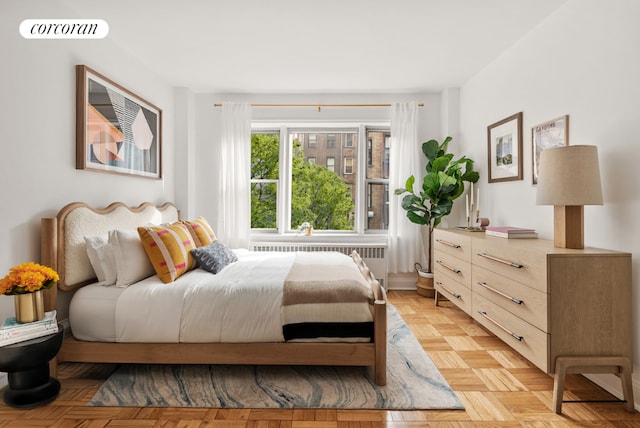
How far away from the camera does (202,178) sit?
466cm

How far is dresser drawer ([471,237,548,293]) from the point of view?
208 centimetres

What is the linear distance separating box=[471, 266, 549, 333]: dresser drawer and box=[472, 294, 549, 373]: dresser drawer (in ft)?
0.13

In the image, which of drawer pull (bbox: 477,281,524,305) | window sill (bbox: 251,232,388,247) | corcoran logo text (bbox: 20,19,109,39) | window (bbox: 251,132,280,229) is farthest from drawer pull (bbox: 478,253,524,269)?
corcoran logo text (bbox: 20,19,109,39)

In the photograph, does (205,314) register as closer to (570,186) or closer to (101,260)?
(101,260)

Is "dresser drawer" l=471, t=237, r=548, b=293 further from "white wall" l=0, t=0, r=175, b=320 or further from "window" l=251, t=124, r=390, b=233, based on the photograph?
"white wall" l=0, t=0, r=175, b=320

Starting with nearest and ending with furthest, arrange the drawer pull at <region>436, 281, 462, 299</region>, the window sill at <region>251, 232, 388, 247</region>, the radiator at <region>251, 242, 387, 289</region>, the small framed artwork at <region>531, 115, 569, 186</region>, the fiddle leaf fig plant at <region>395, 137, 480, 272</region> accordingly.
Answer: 1. the small framed artwork at <region>531, 115, 569, 186</region>
2. the drawer pull at <region>436, 281, 462, 299</region>
3. the fiddle leaf fig plant at <region>395, 137, 480, 272</region>
4. the radiator at <region>251, 242, 387, 289</region>
5. the window sill at <region>251, 232, 388, 247</region>

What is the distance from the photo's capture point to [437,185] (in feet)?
13.1

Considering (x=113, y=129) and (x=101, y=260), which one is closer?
(x=101, y=260)

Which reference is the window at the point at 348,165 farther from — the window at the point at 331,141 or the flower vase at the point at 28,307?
the flower vase at the point at 28,307

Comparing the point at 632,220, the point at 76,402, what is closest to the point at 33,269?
the point at 76,402

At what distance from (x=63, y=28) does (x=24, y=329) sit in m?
2.05

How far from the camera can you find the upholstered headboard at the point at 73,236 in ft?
7.65

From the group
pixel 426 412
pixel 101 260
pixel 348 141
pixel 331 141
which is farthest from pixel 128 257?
pixel 348 141

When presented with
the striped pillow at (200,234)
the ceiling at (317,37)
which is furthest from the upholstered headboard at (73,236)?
the ceiling at (317,37)
